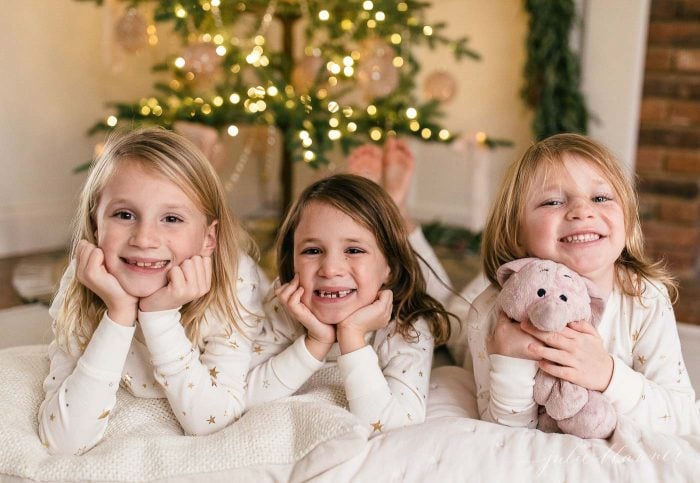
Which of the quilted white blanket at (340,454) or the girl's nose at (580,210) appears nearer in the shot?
the quilted white blanket at (340,454)

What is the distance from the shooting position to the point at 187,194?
1.19 meters

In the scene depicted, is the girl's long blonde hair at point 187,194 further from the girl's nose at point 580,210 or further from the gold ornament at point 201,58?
the gold ornament at point 201,58

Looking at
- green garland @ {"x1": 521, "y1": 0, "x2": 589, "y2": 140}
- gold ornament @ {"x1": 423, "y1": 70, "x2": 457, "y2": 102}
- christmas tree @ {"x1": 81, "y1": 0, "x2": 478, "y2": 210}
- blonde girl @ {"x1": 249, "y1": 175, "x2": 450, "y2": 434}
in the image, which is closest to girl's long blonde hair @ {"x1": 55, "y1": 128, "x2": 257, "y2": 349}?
blonde girl @ {"x1": 249, "y1": 175, "x2": 450, "y2": 434}

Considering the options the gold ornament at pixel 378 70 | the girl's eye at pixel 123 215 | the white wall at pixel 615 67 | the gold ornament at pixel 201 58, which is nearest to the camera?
the girl's eye at pixel 123 215

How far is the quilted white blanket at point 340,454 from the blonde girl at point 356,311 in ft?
0.22

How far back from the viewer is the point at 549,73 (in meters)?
3.27

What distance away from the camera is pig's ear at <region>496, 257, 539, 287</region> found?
1.18 meters

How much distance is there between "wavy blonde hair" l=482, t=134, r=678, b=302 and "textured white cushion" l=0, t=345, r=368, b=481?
404 millimetres

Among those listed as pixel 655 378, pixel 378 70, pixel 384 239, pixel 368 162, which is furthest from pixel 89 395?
pixel 378 70

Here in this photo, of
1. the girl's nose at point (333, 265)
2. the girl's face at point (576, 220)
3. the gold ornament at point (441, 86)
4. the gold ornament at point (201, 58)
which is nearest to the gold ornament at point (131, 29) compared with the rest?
the gold ornament at point (201, 58)

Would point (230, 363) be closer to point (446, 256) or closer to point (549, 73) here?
point (446, 256)

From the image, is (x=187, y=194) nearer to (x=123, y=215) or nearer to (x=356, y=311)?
(x=123, y=215)

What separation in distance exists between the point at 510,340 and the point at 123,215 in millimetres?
627

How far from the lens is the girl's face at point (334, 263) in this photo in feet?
4.03
